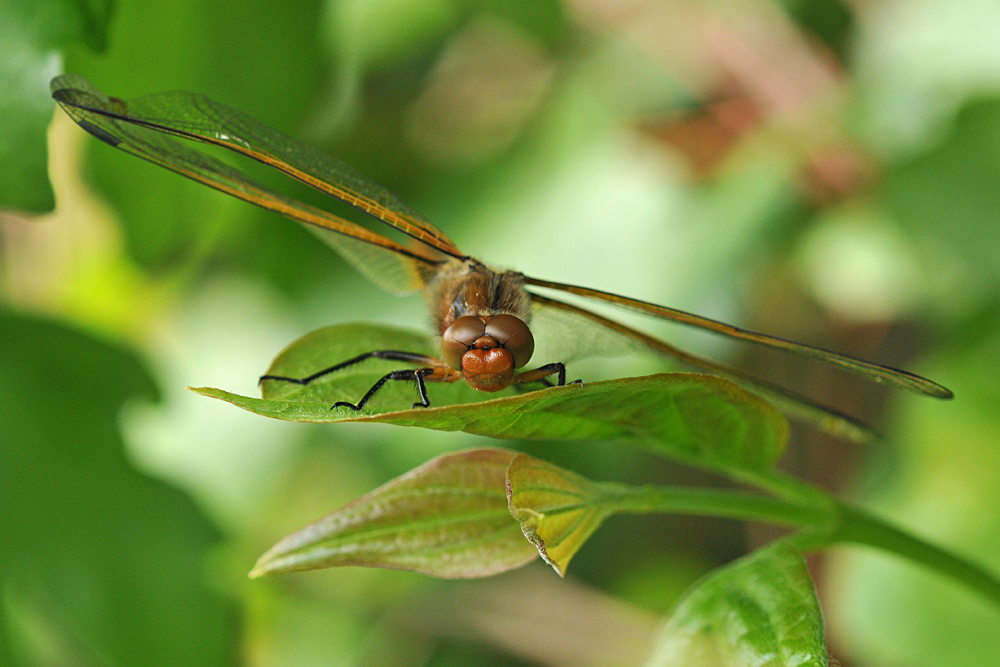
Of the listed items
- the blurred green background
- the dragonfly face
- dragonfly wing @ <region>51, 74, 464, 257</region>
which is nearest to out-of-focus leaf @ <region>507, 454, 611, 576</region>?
the dragonfly face

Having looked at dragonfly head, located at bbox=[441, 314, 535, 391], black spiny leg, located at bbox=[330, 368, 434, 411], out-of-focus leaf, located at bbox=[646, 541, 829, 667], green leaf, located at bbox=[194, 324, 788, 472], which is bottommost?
out-of-focus leaf, located at bbox=[646, 541, 829, 667]

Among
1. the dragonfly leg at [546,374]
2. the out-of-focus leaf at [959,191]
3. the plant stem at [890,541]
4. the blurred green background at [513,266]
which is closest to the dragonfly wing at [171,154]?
the dragonfly leg at [546,374]

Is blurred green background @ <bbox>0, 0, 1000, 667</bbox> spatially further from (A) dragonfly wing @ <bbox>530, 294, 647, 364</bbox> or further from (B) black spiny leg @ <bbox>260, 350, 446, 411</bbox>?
(B) black spiny leg @ <bbox>260, 350, 446, 411</bbox>

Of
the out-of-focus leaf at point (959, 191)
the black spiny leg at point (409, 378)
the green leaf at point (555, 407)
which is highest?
the out-of-focus leaf at point (959, 191)

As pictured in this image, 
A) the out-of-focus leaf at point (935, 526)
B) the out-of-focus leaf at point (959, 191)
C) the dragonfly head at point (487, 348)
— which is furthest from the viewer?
the out-of-focus leaf at point (959, 191)

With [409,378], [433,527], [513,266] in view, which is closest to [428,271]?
[409,378]

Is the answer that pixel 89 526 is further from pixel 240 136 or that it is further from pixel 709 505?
pixel 709 505

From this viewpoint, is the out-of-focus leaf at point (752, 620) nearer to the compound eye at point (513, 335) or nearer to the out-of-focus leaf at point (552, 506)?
the out-of-focus leaf at point (552, 506)

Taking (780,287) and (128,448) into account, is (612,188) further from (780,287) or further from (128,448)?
(128,448)
